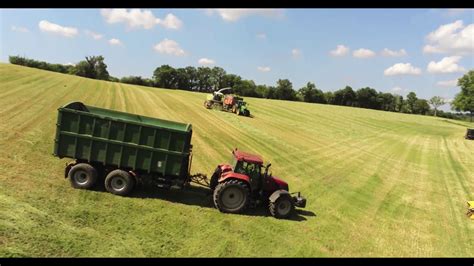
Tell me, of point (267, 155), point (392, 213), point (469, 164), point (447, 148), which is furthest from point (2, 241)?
point (447, 148)

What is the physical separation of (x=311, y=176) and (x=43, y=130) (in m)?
14.3

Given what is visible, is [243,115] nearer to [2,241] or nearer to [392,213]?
[392,213]

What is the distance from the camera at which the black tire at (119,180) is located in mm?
13141

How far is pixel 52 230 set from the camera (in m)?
10.0

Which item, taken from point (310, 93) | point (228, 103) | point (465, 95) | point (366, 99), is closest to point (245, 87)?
point (310, 93)

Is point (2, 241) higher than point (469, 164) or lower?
lower

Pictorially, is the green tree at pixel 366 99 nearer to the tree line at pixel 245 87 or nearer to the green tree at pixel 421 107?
the tree line at pixel 245 87

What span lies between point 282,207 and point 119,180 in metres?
5.67

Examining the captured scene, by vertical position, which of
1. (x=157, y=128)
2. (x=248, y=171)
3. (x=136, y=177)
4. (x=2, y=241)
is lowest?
(x=2, y=241)

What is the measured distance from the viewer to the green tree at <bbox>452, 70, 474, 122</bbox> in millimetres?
76375

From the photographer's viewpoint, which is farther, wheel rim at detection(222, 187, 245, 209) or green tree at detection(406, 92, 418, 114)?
green tree at detection(406, 92, 418, 114)

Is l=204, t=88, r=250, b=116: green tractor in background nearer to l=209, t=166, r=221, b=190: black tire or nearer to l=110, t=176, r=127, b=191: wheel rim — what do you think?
l=209, t=166, r=221, b=190: black tire

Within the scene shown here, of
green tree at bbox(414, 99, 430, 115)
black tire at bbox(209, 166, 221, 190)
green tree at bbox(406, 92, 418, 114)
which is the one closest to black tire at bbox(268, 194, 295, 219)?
black tire at bbox(209, 166, 221, 190)

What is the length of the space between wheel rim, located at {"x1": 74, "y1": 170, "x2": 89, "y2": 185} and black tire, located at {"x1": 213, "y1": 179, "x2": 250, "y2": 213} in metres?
4.41
